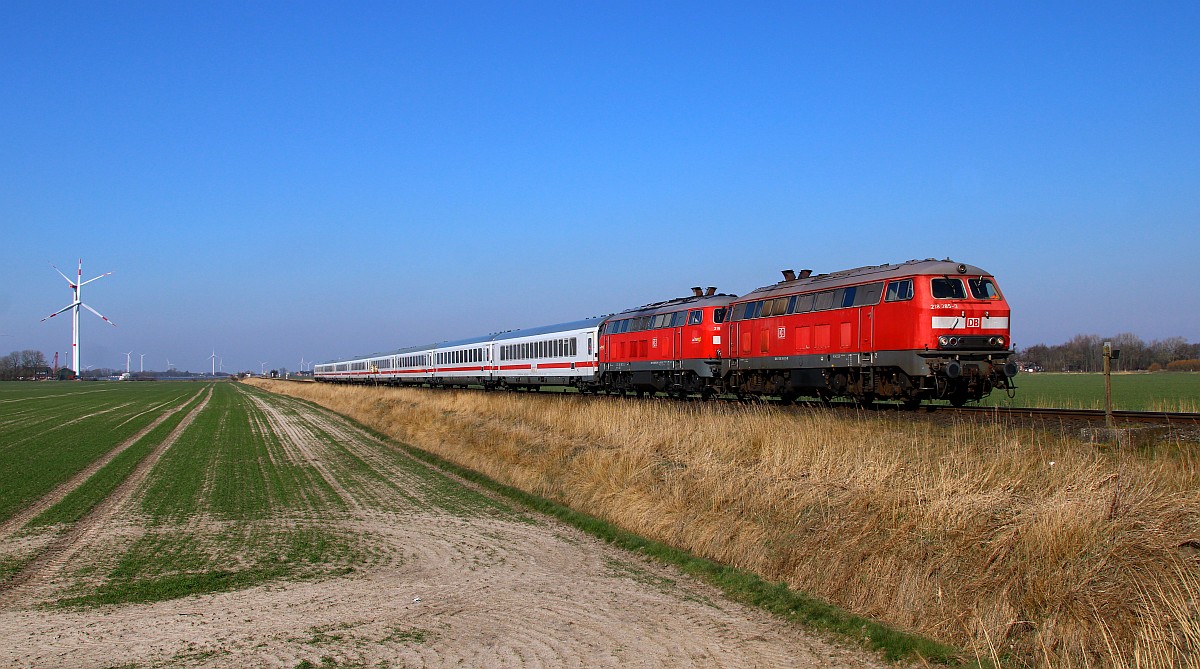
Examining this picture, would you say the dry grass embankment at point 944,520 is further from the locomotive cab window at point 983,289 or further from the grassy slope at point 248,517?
the locomotive cab window at point 983,289

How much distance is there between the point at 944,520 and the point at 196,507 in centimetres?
1267

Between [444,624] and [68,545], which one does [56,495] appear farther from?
[444,624]

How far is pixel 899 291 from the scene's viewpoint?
21.8 meters

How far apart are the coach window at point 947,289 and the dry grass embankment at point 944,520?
4.24 m

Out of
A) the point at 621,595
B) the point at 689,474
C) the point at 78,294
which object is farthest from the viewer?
the point at 78,294

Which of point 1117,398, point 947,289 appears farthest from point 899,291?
point 1117,398

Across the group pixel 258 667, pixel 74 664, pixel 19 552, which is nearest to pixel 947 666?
pixel 258 667

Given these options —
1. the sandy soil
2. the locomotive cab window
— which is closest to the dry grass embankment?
the sandy soil

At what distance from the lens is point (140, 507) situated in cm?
1548

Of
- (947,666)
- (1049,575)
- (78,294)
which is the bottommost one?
(947,666)

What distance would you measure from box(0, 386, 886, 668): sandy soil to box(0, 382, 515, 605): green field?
72cm

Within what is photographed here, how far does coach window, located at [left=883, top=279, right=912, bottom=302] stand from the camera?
21453mm

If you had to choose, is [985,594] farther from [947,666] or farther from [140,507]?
[140,507]

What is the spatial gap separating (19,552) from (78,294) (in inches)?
6443
